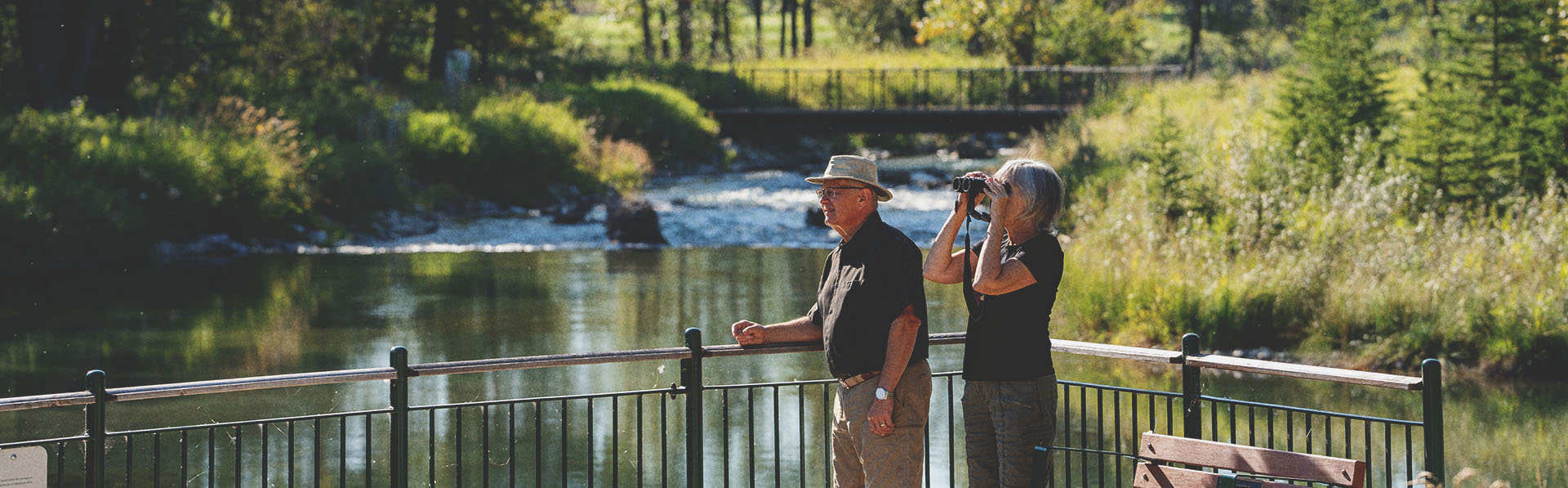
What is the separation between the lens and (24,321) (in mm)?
16734

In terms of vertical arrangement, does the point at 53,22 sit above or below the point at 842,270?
above

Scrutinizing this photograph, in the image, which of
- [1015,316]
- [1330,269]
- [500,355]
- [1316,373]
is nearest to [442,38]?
[500,355]

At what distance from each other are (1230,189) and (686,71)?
83.0 ft

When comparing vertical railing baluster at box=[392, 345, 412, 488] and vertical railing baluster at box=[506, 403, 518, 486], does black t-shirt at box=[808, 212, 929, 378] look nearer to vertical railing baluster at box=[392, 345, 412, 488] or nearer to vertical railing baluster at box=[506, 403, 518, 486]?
vertical railing baluster at box=[506, 403, 518, 486]

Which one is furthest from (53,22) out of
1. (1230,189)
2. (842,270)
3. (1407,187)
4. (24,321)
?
(842,270)

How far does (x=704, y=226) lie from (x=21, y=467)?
21128mm

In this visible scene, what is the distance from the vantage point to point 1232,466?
5074 mm

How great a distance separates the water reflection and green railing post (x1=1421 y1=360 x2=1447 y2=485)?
2.95 meters

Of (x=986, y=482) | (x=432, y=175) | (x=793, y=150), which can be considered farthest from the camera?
(x=793, y=150)

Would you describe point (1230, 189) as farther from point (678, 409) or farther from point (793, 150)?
point (793, 150)

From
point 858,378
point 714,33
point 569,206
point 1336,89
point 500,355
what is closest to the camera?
point 858,378

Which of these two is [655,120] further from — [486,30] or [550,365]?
[550,365]

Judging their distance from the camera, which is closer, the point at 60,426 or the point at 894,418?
the point at 894,418

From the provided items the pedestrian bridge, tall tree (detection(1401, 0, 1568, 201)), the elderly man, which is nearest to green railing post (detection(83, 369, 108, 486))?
the elderly man
